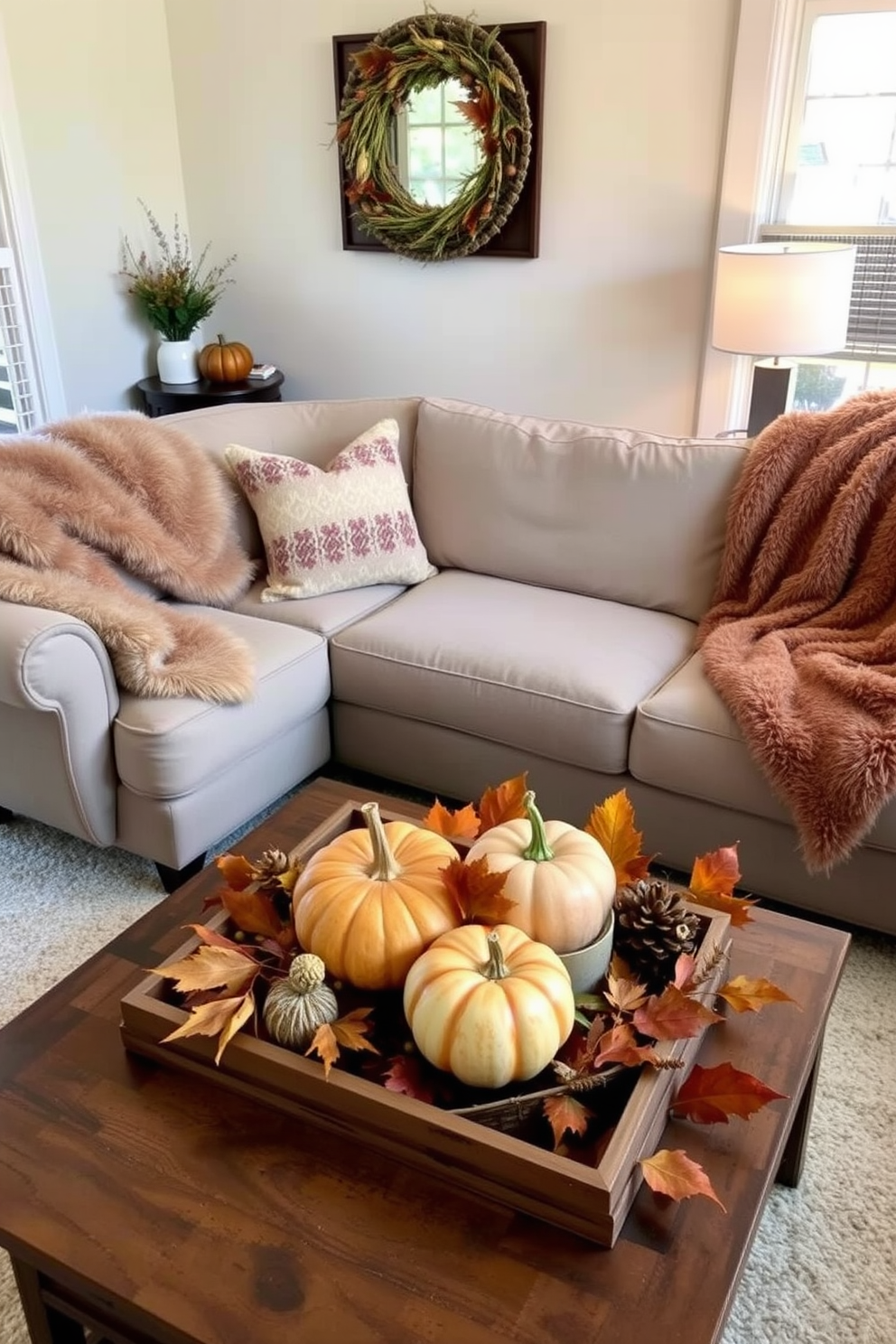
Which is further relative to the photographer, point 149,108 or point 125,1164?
point 149,108

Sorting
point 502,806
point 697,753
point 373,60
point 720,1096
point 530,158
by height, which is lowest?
point 697,753

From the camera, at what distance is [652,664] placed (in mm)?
2197

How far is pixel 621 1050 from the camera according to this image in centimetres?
107

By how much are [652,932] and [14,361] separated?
124 inches

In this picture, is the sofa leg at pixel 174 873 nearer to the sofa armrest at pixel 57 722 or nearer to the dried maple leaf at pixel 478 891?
the sofa armrest at pixel 57 722

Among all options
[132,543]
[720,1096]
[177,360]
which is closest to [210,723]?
[132,543]

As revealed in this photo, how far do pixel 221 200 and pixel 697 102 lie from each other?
1841mm

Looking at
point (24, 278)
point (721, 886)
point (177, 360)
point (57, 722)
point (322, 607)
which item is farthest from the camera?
point (177, 360)

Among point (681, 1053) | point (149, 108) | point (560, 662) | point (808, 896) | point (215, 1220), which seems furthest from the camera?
point (149, 108)

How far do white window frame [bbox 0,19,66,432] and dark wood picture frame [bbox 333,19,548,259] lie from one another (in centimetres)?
104

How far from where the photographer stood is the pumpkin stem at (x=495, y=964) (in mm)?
1062

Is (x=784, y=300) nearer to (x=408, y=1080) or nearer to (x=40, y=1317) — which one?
(x=408, y=1080)

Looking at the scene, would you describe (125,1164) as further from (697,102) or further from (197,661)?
(697,102)

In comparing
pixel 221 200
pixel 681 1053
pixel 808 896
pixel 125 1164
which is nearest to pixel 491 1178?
pixel 681 1053
